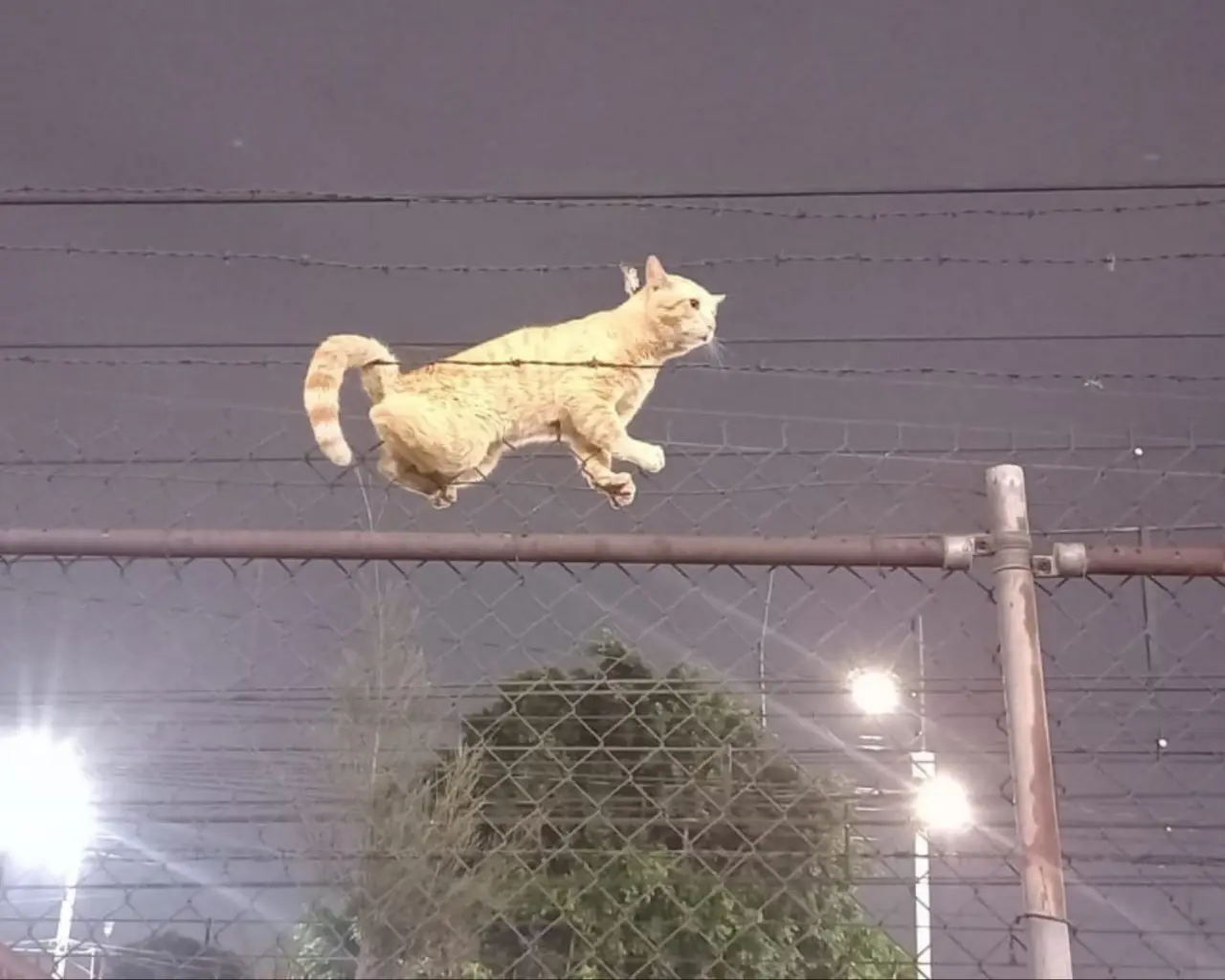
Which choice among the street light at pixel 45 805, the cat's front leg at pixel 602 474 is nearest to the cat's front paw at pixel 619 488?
the cat's front leg at pixel 602 474

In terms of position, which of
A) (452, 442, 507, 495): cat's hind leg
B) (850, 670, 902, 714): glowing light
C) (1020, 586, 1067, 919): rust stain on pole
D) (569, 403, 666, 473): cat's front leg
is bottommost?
(1020, 586, 1067, 919): rust stain on pole

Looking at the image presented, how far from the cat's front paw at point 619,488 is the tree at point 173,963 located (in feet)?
2.45

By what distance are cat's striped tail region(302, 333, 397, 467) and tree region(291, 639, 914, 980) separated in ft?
1.49

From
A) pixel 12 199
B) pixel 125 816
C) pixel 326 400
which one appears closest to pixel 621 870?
pixel 125 816

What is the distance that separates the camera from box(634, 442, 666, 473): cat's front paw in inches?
66.1

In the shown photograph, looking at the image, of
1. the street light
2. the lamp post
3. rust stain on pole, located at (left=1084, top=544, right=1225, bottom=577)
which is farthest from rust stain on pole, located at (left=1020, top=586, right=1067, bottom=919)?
the street light

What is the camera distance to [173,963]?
113 centimetres

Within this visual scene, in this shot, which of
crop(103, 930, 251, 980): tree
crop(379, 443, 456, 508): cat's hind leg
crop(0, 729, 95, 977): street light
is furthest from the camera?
crop(0, 729, 95, 977): street light

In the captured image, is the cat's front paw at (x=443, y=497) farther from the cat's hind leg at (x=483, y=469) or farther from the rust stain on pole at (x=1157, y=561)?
the rust stain on pole at (x=1157, y=561)

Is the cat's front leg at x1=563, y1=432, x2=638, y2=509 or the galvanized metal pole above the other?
the cat's front leg at x1=563, y1=432, x2=638, y2=509

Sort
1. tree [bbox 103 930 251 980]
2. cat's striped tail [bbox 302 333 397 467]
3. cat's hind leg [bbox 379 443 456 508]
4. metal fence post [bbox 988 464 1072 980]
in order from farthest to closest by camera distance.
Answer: cat's hind leg [bbox 379 443 456 508] < cat's striped tail [bbox 302 333 397 467] < tree [bbox 103 930 251 980] < metal fence post [bbox 988 464 1072 980]

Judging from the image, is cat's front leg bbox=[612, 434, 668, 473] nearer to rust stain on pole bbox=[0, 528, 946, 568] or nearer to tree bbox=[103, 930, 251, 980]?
rust stain on pole bbox=[0, 528, 946, 568]

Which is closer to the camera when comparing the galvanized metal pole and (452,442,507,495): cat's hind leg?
the galvanized metal pole

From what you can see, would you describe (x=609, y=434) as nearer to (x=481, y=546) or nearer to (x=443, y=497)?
(x=443, y=497)
